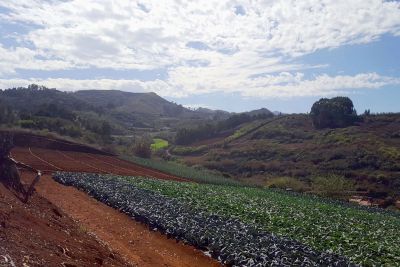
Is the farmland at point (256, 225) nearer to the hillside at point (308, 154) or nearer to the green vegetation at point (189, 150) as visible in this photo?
the hillside at point (308, 154)

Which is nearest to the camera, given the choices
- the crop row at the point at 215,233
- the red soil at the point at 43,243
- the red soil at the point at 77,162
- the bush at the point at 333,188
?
the red soil at the point at 43,243

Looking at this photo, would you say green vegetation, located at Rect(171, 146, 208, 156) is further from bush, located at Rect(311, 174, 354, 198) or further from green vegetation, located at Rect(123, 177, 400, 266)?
green vegetation, located at Rect(123, 177, 400, 266)

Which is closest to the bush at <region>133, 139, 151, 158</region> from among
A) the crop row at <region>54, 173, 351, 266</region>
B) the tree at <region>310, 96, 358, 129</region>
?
the tree at <region>310, 96, 358, 129</region>

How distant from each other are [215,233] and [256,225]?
8.74 ft

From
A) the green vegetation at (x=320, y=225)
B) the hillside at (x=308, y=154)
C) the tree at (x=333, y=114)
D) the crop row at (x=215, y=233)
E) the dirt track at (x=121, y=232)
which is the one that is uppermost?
the tree at (x=333, y=114)

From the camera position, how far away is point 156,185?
3192cm

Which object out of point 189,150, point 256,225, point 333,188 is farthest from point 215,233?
point 189,150

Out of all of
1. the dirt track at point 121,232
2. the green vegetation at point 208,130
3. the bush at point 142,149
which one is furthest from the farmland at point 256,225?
the green vegetation at point 208,130

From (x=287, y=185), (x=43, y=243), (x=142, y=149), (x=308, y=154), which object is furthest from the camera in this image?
(x=308, y=154)

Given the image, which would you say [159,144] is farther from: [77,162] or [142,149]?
[77,162]

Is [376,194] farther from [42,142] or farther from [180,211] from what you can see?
[42,142]

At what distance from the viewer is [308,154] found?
71.7 metres

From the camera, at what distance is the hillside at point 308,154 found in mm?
57594

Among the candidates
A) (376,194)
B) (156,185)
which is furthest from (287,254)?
(376,194)
